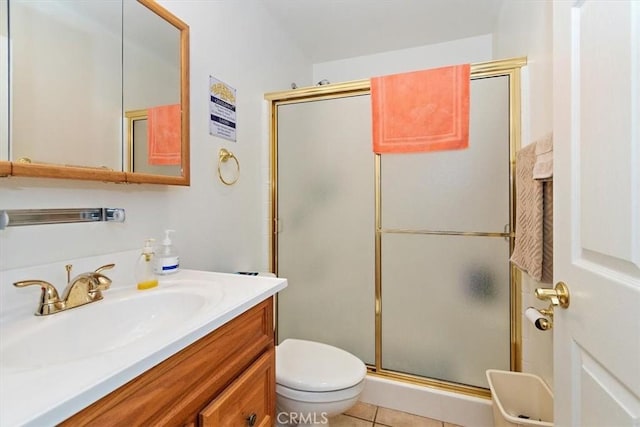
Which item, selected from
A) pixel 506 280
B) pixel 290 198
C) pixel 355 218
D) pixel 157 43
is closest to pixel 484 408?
pixel 506 280

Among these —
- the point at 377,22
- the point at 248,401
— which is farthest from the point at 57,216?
the point at 377,22

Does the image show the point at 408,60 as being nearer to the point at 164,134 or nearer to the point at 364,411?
the point at 164,134

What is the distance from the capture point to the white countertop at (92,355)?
1.29ft

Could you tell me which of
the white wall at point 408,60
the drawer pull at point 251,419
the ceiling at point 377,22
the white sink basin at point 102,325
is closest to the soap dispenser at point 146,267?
the white sink basin at point 102,325

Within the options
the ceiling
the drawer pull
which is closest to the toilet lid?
the drawer pull

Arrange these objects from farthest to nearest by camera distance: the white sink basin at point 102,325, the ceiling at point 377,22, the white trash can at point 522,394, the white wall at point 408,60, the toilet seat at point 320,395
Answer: the white wall at point 408,60 < the ceiling at point 377,22 < the white trash can at point 522,394 < the toilet seat at point 320,395 < the white sink basin at point 102,325

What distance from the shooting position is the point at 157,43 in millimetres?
1108

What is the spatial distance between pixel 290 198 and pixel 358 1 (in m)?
1.34

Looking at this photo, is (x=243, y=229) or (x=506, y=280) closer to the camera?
(x=506, y=280)

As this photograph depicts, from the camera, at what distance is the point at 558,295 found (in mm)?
709

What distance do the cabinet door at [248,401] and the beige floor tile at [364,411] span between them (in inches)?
32.3

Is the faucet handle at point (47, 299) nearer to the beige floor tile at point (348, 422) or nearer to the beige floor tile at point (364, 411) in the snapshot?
the beige floor tile at point (348, 422)

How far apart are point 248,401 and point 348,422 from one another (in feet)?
3.17

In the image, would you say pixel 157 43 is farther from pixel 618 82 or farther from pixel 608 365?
pixel 608 365
